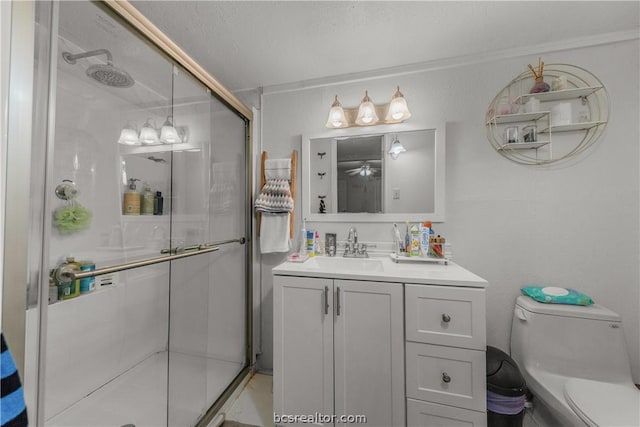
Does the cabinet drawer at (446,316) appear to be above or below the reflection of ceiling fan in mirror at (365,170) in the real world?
below

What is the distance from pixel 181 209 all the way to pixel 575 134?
2212 mm

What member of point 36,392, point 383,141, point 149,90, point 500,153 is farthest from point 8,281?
point 500,153

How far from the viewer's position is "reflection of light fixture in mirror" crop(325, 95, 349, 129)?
1.57 metres

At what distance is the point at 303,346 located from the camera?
1184 mm

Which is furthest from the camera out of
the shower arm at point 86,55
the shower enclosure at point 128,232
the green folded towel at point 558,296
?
the green folded towel at point 558,296

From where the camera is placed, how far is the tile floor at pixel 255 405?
1326 millimetres

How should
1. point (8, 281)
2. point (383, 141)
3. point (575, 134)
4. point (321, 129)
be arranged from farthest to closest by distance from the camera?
point (321, 129) → point (383, 141) → point (575, 134) → point (8, 281)

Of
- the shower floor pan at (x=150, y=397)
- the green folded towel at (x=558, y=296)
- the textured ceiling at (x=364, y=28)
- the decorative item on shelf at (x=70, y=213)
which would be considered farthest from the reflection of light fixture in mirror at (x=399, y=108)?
the shower floor pan at (x=150, y=397)

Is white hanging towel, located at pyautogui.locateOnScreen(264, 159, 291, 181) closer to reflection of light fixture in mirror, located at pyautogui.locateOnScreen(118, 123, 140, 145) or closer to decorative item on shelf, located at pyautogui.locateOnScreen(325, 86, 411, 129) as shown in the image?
decorative item on shelf, located at pyautogui.locateOnScreen(325, 86, 411, 129)

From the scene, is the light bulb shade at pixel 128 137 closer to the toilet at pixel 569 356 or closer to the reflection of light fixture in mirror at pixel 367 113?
the reflection of light fixture in mirror at pixel 367 113

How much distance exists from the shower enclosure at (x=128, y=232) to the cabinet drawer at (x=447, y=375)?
1.14 m

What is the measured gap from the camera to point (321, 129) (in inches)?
66.4

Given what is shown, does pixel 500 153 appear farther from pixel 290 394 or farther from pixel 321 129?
pixel 290 394

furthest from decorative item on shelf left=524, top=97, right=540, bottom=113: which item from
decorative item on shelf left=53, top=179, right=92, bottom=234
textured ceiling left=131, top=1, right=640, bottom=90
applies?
decorative item on shelf left=53, top=179, right=92, bottom=234
